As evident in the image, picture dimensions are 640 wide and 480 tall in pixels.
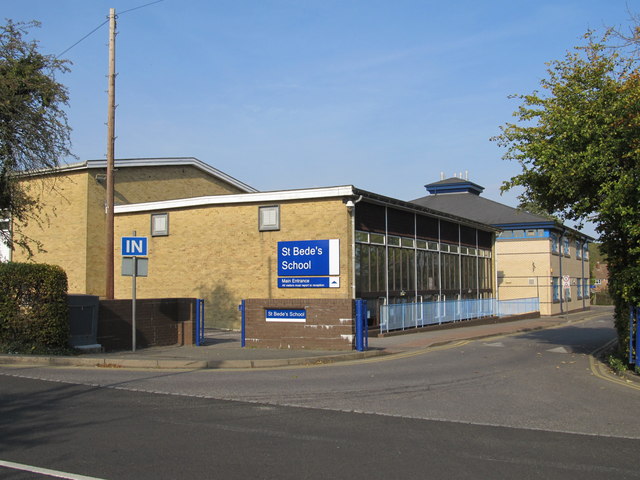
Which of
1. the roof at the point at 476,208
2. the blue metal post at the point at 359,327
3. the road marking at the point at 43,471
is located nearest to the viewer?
the road marking at the point at 43,471

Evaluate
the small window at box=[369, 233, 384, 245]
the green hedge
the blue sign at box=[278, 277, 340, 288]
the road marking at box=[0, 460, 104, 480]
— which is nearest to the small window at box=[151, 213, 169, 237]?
the blue sign at box=[278, 277, 340, 288]

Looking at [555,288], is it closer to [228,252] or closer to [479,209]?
[479,209]

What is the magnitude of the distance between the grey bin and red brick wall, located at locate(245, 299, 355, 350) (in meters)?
4.15

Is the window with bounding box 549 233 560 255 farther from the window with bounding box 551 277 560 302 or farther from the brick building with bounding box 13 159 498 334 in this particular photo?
the brick building with bounding box 13 159 498 334

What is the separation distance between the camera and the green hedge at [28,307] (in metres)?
14.5

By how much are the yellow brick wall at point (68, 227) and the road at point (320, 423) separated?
1468 centimetres

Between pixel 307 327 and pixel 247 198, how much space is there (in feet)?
26.6

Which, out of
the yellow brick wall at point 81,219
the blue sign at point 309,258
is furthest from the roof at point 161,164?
the blue sign at point 309,258

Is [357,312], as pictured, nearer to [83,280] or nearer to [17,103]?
[17,103]

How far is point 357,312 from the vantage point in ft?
55.5

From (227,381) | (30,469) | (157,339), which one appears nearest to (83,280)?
(157,339)

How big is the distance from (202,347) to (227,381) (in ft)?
20.5

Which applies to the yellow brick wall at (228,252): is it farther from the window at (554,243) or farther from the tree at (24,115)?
the window at (554,243)

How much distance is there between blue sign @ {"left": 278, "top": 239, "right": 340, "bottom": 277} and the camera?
21781mm
